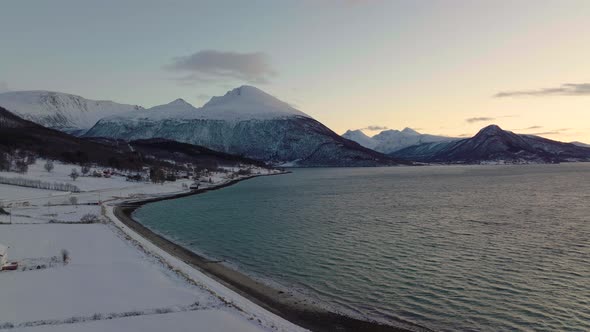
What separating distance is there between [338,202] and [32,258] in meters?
56.3

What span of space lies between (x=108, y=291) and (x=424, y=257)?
22312 millimetres

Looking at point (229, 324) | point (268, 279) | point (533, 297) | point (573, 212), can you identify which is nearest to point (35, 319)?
point (229, 324)

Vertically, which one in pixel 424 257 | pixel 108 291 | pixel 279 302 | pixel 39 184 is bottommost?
pixel 279 302

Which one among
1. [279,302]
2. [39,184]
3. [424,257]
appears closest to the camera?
[279,302]

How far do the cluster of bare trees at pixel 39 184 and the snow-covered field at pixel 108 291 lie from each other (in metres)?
51.6

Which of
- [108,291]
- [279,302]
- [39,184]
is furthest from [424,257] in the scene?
[39,184]

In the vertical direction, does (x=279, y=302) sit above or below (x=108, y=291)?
below

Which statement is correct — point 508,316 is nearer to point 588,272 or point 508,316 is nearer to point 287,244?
point 588,272

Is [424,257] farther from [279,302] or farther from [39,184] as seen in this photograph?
[39,184]

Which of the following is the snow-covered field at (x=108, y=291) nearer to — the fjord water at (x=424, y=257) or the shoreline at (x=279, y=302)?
the shoreline at (x=279, y=302)

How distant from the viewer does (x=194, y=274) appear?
27.3 m

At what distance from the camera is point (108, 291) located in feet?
76.1

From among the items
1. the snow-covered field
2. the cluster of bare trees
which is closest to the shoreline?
the snow-covered field

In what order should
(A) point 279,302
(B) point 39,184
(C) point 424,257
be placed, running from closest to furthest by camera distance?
1. (A) point 279,302
2. (C) point 424,257
3. (B) point 39,184
